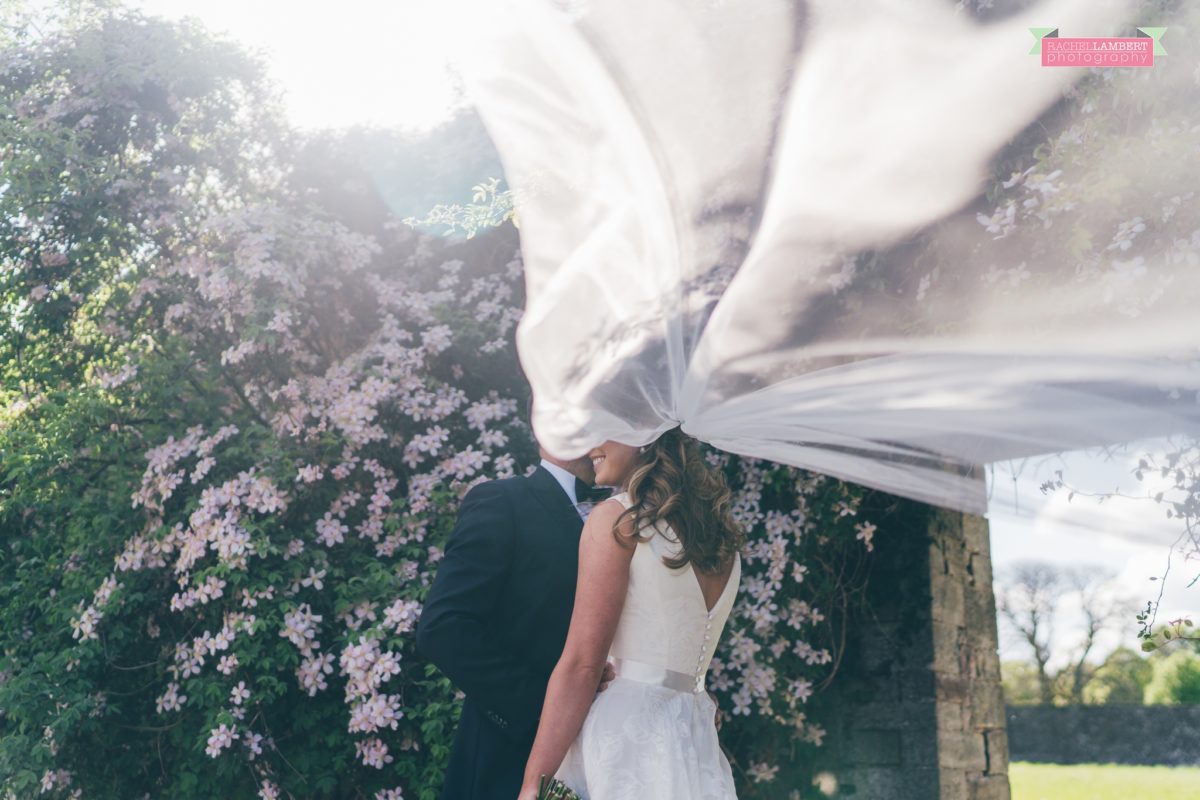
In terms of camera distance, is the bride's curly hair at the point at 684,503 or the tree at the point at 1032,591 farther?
the tree at the point at 1032,591

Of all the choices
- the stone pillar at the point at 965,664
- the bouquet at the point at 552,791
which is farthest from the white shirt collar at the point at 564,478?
the stone pillar at the point at 965,664

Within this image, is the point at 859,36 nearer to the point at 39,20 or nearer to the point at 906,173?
the point at 906,173

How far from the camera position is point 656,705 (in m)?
2.25

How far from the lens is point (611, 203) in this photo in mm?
2732

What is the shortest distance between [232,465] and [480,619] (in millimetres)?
2237

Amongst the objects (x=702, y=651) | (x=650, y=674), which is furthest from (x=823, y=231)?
(x=650, y=674)

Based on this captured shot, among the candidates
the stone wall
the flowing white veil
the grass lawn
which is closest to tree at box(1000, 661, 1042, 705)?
the stone wall

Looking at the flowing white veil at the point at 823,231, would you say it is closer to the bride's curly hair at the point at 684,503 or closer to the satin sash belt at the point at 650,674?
the bride's curly hair at the point at 684,503

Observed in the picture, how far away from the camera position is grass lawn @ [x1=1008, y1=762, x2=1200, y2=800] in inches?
503

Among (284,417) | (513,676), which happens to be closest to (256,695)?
(284,417)

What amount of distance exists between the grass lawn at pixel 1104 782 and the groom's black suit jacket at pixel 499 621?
12287mm

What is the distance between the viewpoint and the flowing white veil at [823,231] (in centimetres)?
248

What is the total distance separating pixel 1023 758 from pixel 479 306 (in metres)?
14.1

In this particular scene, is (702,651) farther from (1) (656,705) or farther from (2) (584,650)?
(2) (584,650)
